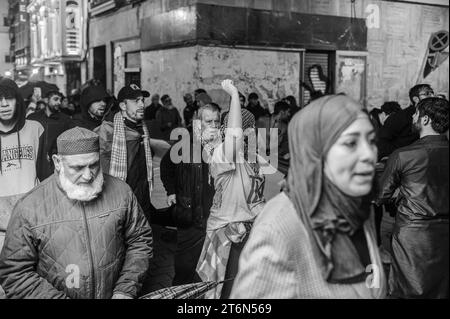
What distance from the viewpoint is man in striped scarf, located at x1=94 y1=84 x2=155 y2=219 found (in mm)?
5223

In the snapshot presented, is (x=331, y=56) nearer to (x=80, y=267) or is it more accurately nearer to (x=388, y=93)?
(x=388, y=93)

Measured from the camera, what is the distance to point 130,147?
210 inches

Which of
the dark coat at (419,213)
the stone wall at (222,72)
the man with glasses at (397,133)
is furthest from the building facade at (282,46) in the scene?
the dark coat at (419,213)

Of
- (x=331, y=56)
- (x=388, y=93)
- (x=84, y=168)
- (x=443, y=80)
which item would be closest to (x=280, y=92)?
(x=331, y=56)

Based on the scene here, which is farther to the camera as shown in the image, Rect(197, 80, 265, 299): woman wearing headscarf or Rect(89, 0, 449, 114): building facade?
Rect(89, 0, 449, 114): building facade

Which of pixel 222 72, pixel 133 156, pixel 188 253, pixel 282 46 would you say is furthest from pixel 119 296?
pixel 282 46

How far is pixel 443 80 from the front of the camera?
53.8 feet

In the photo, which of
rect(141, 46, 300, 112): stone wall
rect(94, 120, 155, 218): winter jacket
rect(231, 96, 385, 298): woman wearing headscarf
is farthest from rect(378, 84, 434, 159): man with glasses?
rect(141, 46, 300, 112): stone wall

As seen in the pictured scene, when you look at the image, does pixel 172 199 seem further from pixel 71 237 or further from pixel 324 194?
pixel 324 194

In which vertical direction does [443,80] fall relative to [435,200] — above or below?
above

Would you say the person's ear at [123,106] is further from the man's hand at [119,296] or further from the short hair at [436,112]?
the man's hand at [119,296]

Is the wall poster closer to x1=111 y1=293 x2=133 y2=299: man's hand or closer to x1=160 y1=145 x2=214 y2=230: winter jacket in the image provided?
x1=160 y1=145 x2=214 y2=230: winter jacket

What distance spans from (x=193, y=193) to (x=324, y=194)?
9.69 feet
